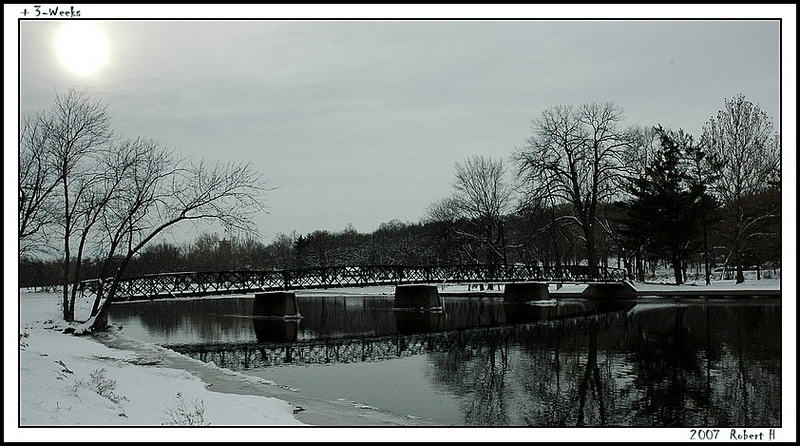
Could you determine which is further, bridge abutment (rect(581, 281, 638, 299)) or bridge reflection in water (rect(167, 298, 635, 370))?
bridge abutment (rect(581, 281, 638, 299))

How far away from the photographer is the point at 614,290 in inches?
2136

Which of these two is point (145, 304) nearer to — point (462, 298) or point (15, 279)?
point (462, 298)

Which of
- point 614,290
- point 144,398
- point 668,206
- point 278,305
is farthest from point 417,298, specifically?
point 144,398

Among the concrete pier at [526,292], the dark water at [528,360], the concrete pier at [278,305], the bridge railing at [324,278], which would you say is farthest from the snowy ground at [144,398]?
the concrete pier at [526,292]

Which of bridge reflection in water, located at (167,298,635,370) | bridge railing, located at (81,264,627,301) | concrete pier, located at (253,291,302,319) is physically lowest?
bridge reflection in water, located at (167,298,635,370)

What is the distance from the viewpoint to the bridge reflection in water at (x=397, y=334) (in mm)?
24711

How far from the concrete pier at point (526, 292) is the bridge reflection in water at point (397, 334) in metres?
3.64

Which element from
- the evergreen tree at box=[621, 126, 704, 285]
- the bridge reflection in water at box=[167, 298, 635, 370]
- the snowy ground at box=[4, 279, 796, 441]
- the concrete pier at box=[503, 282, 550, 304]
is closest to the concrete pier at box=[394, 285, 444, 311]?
the bridge reflection in water at box=[167, 298, 635, 370]

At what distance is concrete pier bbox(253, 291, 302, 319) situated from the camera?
40156 millimetres

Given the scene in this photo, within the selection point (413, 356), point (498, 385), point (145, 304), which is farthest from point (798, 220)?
point (145, 304)

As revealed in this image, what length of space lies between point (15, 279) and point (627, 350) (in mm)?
19090

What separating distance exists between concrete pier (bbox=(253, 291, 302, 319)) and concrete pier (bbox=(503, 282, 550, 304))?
18457mm

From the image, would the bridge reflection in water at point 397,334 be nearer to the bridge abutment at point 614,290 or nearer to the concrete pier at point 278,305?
the concrete pier at point 278,305

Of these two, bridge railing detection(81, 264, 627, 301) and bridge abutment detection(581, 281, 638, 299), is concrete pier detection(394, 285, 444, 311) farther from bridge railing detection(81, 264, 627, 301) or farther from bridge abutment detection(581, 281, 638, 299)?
bridge abutment detection(581, 281, 638, 299)
